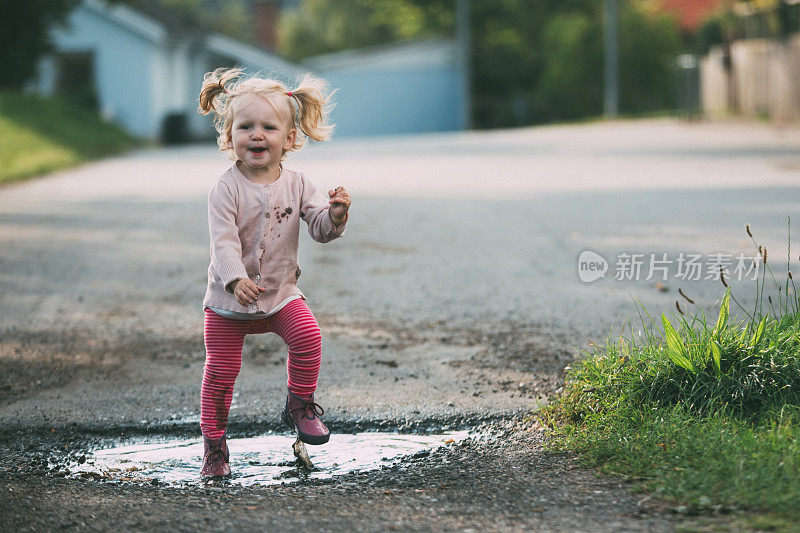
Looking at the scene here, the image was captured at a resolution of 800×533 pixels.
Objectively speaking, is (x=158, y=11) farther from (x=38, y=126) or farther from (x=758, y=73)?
(x=758, y=73)

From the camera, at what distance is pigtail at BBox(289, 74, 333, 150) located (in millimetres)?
3828

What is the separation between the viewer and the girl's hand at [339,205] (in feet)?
11.8

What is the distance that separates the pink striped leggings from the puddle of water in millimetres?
205

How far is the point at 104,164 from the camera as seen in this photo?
1995 centimetres

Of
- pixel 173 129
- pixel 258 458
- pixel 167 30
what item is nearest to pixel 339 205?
pixel 258 458

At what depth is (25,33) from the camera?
21094mm

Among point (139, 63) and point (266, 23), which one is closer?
point (139, 63)

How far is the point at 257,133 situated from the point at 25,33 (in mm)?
19324

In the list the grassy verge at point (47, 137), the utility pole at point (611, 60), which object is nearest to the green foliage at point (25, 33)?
the grassy verge at point (47, 137)

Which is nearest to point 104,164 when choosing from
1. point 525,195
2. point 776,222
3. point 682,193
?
point 525,195

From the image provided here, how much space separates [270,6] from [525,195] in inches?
2015

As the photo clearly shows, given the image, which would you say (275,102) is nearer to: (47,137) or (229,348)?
(229,348)

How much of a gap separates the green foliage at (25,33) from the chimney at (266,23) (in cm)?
3871

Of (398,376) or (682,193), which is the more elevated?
(682,193)
